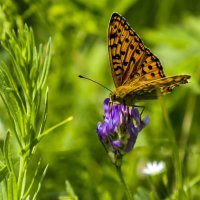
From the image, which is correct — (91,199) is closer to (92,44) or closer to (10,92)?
(10,92)

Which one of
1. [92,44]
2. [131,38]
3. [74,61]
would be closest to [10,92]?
[131,38]

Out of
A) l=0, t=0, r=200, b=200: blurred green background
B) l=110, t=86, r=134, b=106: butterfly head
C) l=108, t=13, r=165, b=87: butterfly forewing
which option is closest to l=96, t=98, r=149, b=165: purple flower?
l=110, t=86, r=134, b=106: butterfly head

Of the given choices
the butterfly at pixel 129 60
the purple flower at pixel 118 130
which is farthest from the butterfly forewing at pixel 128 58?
the purple flower at pixel 118 130

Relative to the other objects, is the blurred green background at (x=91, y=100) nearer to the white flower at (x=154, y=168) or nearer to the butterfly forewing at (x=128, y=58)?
the white flower at (x=154, y=168)

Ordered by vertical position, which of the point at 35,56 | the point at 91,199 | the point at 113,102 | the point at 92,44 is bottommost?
the point at 91,199

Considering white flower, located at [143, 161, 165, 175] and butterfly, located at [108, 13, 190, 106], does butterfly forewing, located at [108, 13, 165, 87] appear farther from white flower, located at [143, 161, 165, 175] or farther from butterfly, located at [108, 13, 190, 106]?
white flower, located at [143, 161, 165, 175]

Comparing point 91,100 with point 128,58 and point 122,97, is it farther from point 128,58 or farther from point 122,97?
point 122,97

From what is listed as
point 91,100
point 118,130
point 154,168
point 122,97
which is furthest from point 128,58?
point 91,100

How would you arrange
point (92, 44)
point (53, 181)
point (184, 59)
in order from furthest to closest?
point (92, 44) → point (184, 59) → point (53, 181)
